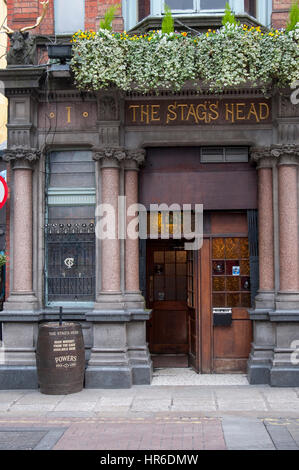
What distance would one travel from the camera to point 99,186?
10.8m

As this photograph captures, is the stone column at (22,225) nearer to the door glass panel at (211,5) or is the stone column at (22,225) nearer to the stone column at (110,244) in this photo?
the stone column at (110,244)

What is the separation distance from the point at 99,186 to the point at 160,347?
391 centimetres

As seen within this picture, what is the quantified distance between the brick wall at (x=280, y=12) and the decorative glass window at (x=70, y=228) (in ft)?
14.2

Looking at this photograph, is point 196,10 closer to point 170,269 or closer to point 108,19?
point 108,19

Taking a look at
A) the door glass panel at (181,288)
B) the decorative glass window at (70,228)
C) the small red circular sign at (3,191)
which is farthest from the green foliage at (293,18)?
the small red circular sign at (3,191)

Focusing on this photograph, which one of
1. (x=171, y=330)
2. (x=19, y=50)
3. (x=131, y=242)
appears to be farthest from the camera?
(x=171, y=330)

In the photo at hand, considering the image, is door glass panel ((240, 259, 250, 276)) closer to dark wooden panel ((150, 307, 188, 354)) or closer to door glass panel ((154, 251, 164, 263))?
dark wooden panel ((150, 307, 188, 354))

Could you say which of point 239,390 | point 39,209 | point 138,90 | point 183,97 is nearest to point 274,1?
point 183,97

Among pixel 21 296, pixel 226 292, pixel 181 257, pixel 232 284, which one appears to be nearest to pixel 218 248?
pixel 232 284

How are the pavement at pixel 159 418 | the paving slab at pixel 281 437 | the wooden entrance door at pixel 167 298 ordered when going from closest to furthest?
the paving slab at pixel 281 437 → the pavement at pixel 159 418 → the wooden entrance door at pixel 167 298

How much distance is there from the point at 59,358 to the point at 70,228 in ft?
8.60

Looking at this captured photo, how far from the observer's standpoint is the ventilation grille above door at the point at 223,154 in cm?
1094

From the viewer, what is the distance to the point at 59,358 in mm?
9461

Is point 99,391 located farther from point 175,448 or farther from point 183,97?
point 183,97
